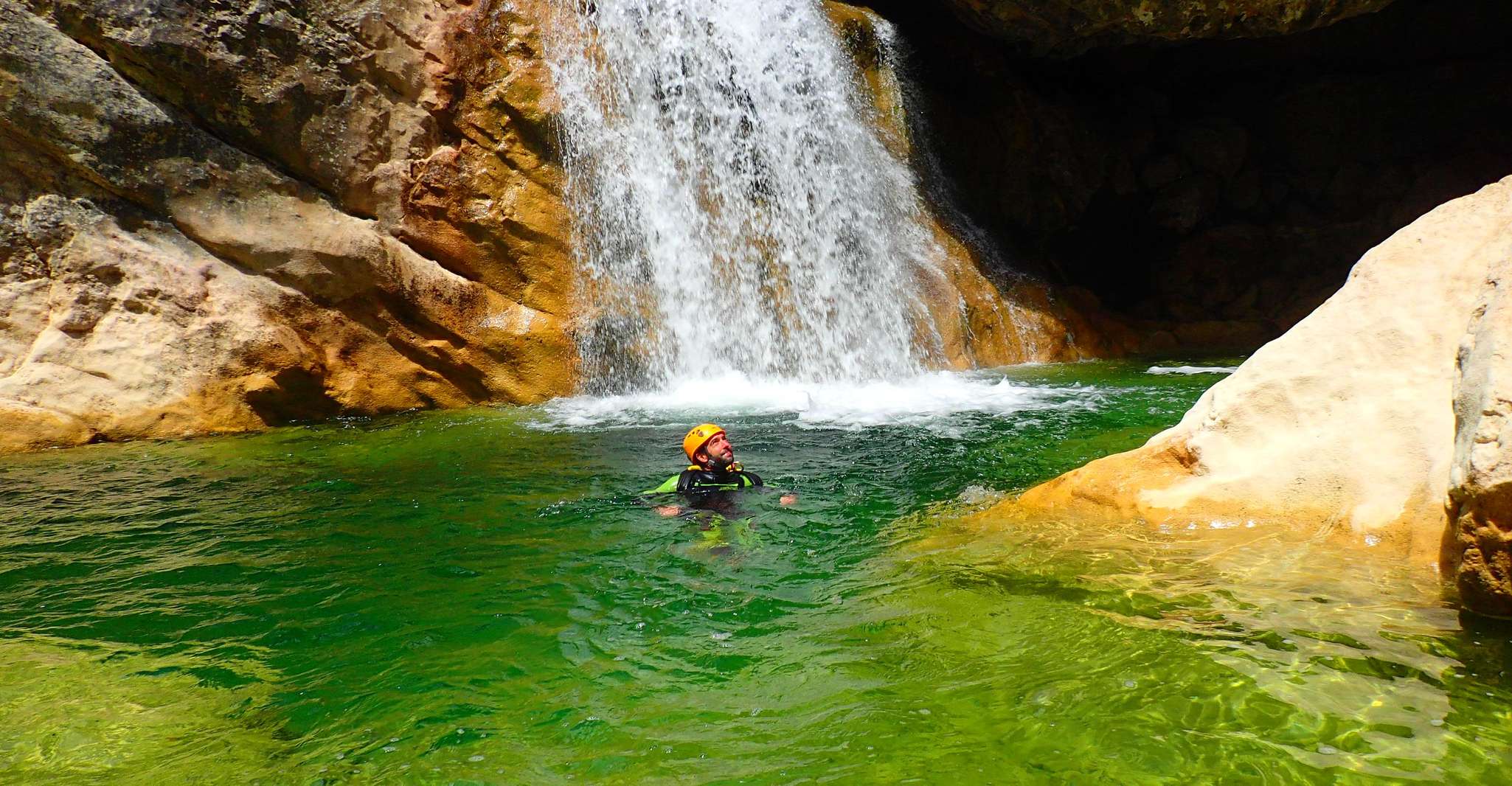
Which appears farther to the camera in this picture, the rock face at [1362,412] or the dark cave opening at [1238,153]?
the dark cave opening at [1238,153]

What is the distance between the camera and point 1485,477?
9.16 feet

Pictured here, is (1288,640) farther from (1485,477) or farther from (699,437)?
(699,437)

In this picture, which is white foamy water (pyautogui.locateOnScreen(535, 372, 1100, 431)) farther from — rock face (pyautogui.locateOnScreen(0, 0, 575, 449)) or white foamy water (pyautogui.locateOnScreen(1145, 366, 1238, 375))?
white foamy water (pyautogui.locateOnScreen(1145, 366, 1238, 375))

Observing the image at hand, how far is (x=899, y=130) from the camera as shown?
15.5 metres

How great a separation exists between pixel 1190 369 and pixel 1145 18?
5144 millimetres

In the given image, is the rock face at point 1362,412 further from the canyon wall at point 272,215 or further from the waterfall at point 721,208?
the canyon wall at point 272,215

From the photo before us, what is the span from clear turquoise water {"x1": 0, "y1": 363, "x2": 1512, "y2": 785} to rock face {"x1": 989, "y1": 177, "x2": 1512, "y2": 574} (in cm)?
26

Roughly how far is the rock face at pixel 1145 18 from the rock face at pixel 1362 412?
10.4 meters

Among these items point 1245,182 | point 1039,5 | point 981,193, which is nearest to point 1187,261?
point 1245,182

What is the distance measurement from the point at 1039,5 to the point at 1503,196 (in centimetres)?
1116

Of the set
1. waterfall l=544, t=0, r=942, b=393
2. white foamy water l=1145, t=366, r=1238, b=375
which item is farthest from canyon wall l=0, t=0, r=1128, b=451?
white foamy water l=1145, t=366, r=1238, b=375

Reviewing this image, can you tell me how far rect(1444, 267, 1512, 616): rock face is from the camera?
110 inches

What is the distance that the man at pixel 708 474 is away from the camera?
5.82 meters

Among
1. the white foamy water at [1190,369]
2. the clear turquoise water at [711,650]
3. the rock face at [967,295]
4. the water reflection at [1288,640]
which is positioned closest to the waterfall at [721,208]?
the rock face at [967,295]
